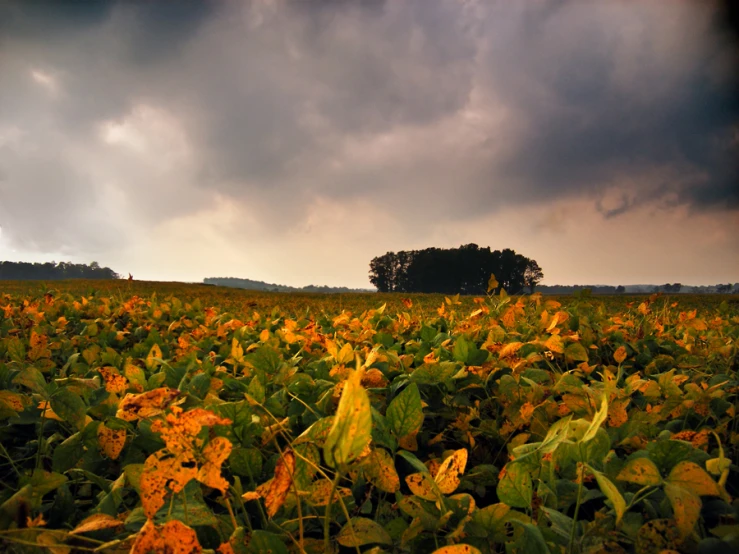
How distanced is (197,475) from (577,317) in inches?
101

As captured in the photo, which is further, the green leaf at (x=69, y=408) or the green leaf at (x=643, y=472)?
the green leaf at (x=69, y=408)

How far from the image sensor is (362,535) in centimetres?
92

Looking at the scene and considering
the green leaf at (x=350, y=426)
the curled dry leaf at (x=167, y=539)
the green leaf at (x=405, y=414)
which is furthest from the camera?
the green leaf at (x=405, y=414)

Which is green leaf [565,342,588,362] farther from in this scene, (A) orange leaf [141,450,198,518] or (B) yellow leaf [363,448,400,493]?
(A) orange leaf [141,450,198,518]

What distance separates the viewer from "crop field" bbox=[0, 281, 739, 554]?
0.79m

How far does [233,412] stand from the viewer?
1.13 metres

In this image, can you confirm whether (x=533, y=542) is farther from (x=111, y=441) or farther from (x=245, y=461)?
(x=111, y=441)

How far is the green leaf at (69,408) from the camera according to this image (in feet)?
4.24

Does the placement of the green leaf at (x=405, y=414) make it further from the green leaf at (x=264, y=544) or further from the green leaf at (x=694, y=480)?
the green leaf at (x=694, y=480)

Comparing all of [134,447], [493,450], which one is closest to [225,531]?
[134,447]

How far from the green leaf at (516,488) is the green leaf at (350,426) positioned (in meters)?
0.58

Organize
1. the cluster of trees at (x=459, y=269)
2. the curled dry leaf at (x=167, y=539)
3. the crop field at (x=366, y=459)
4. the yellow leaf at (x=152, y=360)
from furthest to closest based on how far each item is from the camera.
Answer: the cluster of trees at (x=459, y=269), the yellow leaf at (x=152, y=360), the crop field at (x=366, y=459), the curled dry leaf at (x=167, y=539)

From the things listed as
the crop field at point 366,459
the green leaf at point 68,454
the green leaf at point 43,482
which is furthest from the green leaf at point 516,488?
the green leaf at point 68,454

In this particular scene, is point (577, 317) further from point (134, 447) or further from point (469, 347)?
point (134, 447)
